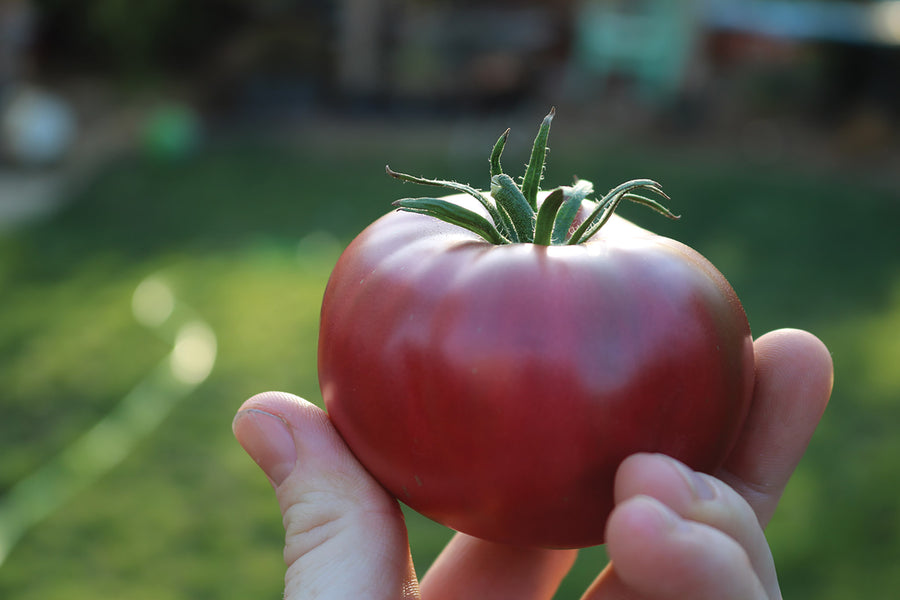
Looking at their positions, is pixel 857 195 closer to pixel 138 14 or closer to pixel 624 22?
pixel 624 22

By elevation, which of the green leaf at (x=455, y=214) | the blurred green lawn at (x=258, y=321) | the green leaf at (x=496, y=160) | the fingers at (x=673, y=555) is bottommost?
the blurred green lawn at (x=258, y=321)

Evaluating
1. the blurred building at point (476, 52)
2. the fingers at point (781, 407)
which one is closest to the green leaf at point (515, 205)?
the fingers at point (781, 407)

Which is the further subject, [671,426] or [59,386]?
[59,386]

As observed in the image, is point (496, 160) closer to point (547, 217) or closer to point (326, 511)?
point (547, 217)

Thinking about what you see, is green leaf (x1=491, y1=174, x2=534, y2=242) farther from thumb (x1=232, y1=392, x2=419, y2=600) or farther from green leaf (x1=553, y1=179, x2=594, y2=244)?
thumb (x1=232, y1=392, x2=419, y2=600)

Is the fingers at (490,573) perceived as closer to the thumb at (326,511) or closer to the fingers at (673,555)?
the thumb at (326,511)

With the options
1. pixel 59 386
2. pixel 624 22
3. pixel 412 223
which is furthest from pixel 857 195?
pixel 412 223
